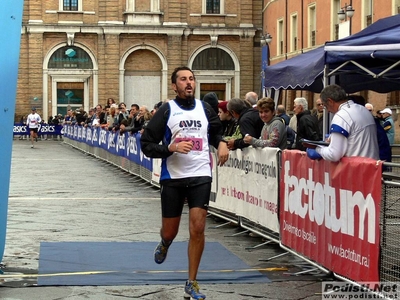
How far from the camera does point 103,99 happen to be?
183 feet

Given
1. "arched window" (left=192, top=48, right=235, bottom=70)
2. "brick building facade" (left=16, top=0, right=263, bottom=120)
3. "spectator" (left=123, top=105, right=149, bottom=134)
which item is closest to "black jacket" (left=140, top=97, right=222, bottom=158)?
"spectator" (left=123, top=105, right=149, bottom=134)

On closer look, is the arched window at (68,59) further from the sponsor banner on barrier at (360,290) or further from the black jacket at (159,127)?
the sponsor banner on barrier at (360,290)

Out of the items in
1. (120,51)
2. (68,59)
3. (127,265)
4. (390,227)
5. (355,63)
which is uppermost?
(120,51)

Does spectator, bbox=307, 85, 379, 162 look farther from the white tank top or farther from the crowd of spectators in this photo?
the white tank top

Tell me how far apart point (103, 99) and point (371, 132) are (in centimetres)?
4805

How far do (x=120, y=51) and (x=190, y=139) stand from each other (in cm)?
4879

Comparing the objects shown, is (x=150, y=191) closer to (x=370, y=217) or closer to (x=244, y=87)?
(x=370, y=217)

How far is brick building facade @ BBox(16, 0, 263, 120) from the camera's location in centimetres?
5550

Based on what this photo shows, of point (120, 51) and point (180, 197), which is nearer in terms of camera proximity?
point (180, 197)

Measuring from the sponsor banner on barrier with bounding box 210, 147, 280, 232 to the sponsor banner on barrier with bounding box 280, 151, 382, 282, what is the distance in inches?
15.8

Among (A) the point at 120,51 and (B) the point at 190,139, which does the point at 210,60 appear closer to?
(A) the point at 120,51

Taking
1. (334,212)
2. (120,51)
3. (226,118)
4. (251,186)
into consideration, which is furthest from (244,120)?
(120,51)

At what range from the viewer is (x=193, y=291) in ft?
23.7

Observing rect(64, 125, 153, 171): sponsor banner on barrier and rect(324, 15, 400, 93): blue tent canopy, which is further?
rect(64, 125, 153, 171): sponsor banner on barrier
